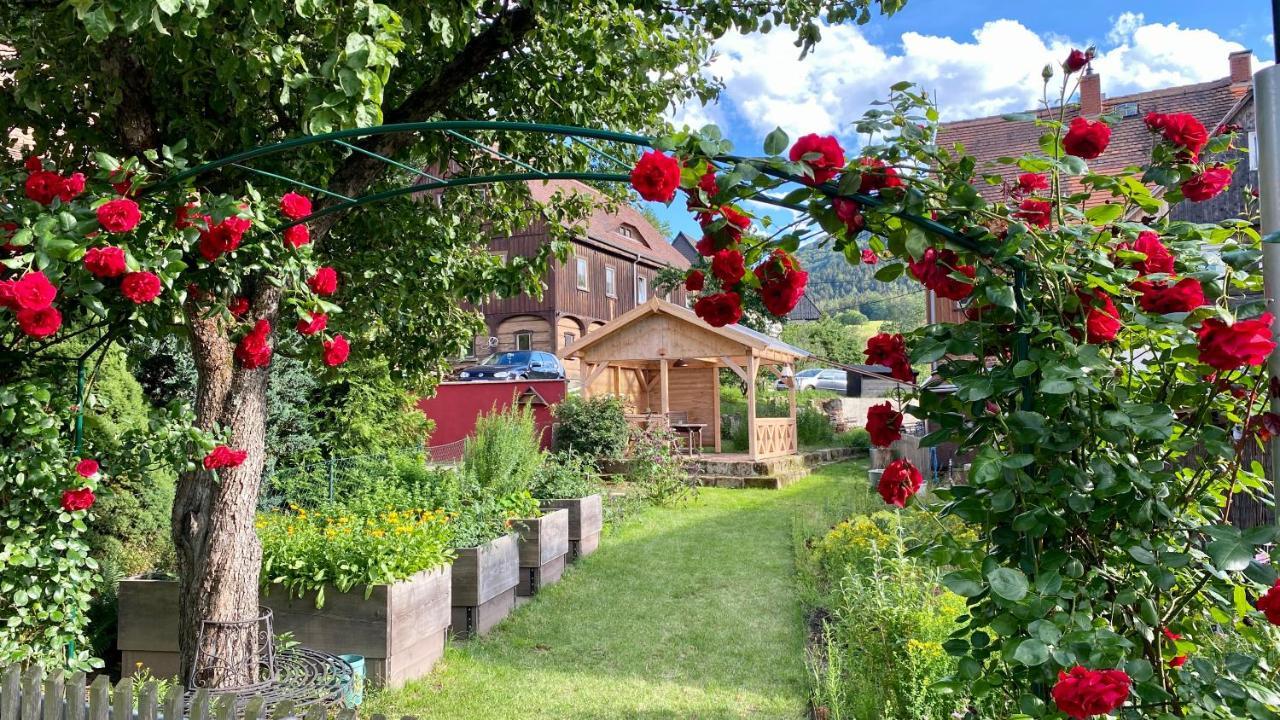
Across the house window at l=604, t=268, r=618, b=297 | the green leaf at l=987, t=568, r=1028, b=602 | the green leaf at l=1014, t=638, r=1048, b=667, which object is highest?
the house window at l=604, t=268, r=618, b=297

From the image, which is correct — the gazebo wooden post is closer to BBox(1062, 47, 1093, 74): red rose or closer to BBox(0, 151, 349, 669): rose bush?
BBox(0, 151, 349, 669): rose bush

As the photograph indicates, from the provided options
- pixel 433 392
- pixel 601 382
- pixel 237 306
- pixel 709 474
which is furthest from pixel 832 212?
pixel 601 382

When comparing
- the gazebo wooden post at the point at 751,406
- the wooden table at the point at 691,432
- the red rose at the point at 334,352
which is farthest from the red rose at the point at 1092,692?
the wooden table at the point at 691,432

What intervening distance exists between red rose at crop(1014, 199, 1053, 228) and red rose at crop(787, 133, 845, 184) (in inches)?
17.0

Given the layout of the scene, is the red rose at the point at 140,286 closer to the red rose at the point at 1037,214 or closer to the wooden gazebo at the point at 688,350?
the red rose at the point at 1037,214

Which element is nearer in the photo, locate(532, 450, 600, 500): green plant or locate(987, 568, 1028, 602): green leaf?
locate(987, 568, 1028, 602): green leaf

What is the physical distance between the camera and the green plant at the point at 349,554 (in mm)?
4199

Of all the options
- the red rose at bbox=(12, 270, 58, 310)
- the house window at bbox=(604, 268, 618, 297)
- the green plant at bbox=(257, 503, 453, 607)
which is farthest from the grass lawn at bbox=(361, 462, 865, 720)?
the house window at bbox=(604, 268, 618, 297)

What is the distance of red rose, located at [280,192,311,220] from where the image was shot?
290 cm

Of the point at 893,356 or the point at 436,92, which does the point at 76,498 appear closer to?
the point at 436,92

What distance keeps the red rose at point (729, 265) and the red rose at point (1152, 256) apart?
848mm

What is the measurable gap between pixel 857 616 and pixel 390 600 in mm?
2580

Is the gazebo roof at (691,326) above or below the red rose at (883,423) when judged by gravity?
above

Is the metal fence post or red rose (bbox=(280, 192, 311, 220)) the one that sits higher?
red rose (bbox=(280, 192, 311, 220))
